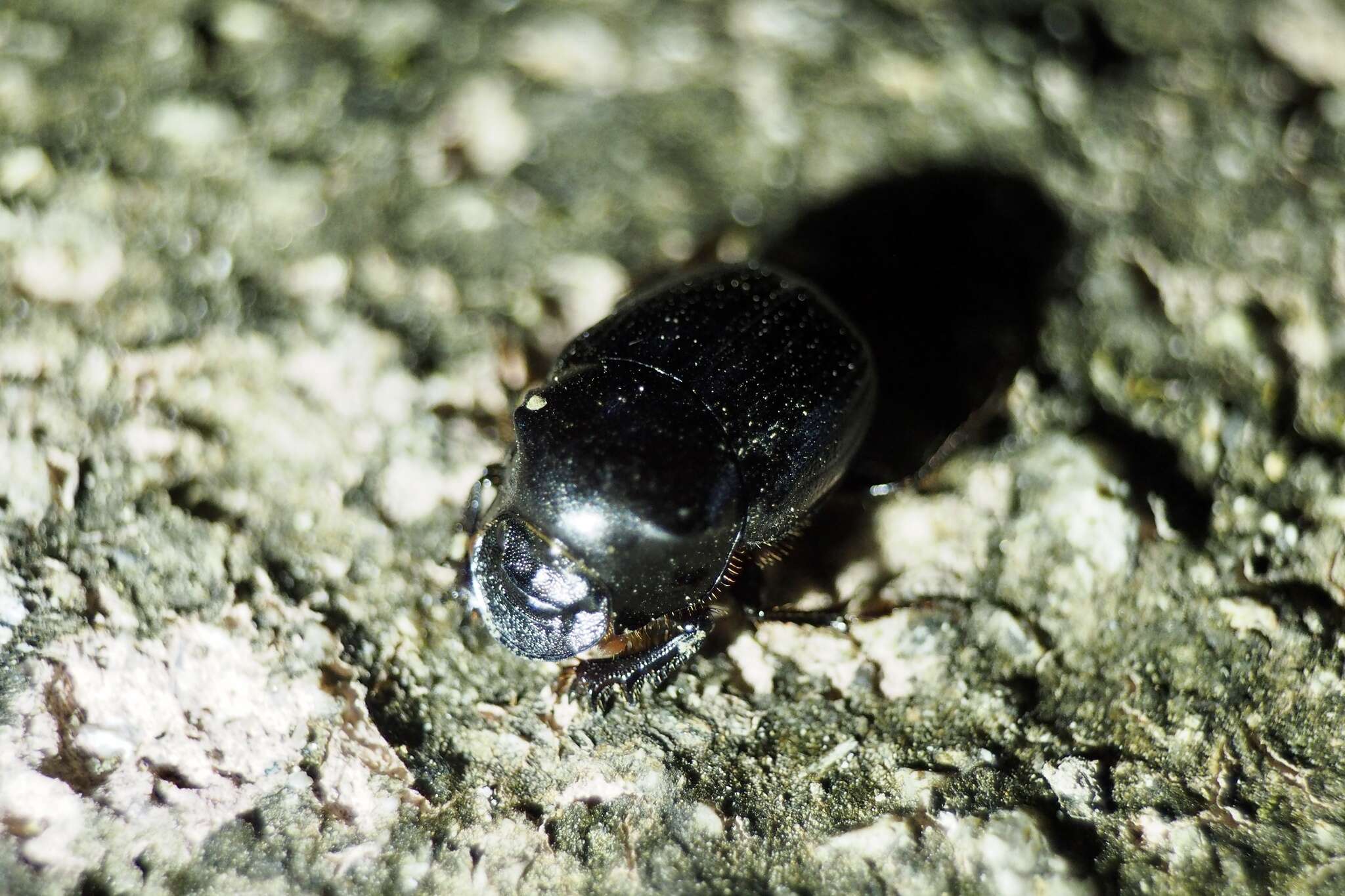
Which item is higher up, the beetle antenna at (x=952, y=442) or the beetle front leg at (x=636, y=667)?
the beetle antenna at (x=952, y=442)

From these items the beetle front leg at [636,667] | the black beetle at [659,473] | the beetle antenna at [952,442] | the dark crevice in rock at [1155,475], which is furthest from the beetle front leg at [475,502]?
the dark crevice in rock at [1155,475]

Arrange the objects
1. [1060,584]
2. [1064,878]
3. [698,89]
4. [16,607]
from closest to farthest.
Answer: [1064,878], [16,607], [1060,584], [698,89]

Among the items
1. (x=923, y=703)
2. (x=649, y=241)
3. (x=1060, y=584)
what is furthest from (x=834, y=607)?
(x=649, y=241)

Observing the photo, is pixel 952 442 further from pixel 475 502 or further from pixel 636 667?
pixel 475 502

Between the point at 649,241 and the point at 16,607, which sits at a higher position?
the point at 649,241

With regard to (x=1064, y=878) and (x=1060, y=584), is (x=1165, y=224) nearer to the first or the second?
(x=1060, y=584)

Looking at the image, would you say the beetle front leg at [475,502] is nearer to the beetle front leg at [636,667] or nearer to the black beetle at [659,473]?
the black beetle at [659,473]

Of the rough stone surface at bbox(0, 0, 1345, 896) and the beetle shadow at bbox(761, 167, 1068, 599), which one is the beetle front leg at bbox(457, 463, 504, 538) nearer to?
the rough stone surface at bbox(0, 0, 1345, 896)

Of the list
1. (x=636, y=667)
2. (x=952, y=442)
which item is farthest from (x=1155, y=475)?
(x=636, y=667)
